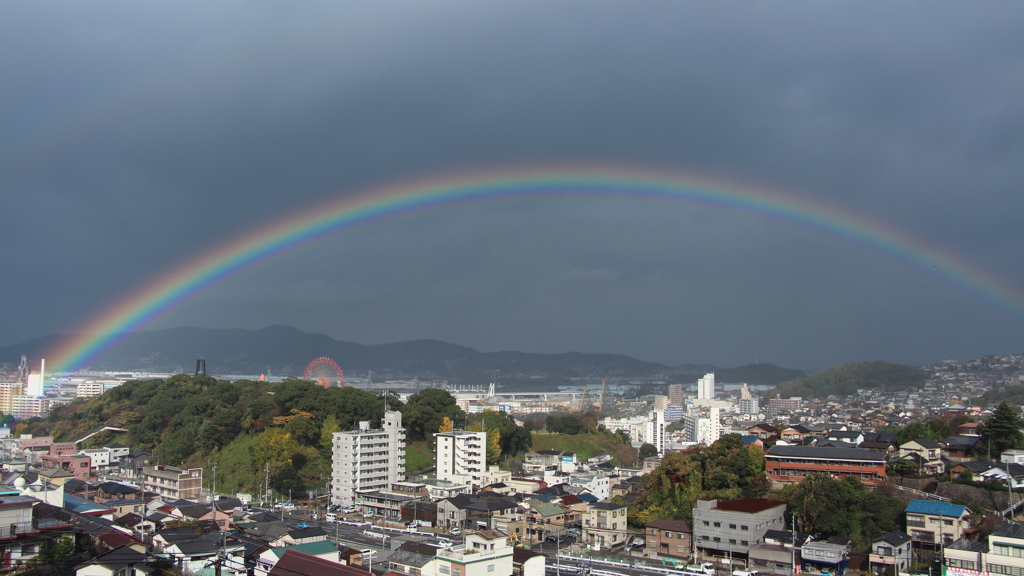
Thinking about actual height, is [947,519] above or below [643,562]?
above

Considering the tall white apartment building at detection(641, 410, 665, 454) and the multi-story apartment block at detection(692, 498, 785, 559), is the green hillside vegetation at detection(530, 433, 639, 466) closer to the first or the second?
the tall white apartment building at detection(641, 410, 665, 454)

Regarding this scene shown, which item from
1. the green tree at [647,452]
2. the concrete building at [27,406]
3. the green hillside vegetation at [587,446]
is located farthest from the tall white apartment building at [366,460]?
the concrete building at [27,406]

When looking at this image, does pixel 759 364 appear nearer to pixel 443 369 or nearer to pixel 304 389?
pixel 443 369

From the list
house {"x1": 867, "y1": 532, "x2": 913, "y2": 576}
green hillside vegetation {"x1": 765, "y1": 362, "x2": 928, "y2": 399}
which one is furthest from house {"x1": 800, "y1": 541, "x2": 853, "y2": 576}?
green hillside vegetation {"x1": 765, "y1": 362, "x2": 928, "y2": 399}

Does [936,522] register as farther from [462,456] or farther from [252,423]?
[252,423]

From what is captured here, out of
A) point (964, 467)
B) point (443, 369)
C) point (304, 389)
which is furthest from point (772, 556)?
point (443, 369)

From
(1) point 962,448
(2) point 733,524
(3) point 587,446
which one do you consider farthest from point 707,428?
(2) point 733,524

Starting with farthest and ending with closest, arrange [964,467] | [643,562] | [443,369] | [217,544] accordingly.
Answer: [443,369], [964,467], [643,562], [217,544]
